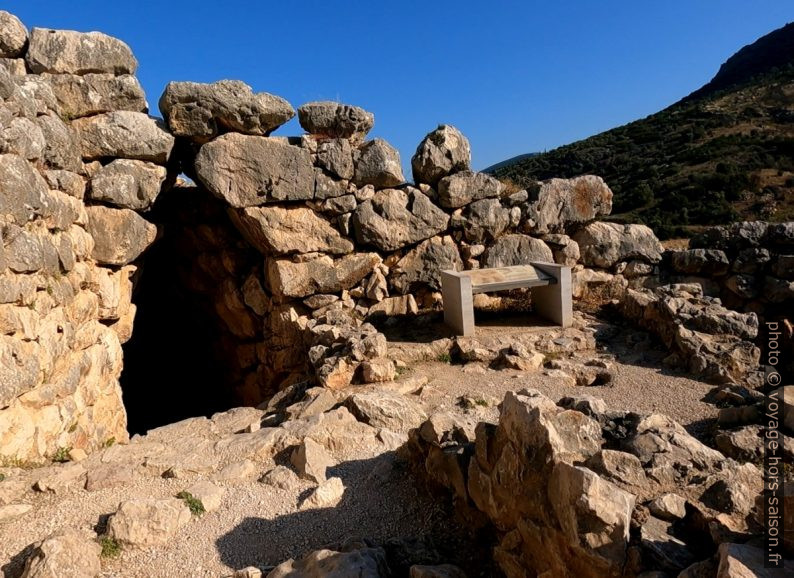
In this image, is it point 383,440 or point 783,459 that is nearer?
point 783,459

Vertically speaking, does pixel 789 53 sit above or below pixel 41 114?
above

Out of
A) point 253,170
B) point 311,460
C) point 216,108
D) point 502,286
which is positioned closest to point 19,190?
point 216,108

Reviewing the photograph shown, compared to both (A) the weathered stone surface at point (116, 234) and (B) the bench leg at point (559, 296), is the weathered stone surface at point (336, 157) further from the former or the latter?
(B) the bench leg at point (559, 296)

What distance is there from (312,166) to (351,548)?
7.44 m

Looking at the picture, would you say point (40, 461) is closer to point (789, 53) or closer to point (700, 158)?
point (700, 158)

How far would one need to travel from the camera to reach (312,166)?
973 cm

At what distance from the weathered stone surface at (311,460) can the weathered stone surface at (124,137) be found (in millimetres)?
6171

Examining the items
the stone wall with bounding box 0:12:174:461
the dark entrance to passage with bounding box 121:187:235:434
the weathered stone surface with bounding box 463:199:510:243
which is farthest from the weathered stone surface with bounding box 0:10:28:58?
the weathered stone surface with bounding box 463:199:510:243

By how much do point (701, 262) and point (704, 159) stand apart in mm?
21088

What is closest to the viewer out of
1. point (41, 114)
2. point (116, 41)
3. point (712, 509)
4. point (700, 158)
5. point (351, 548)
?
point (712, 509)

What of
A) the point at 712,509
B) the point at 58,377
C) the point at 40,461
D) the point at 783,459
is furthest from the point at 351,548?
the point at 58,377

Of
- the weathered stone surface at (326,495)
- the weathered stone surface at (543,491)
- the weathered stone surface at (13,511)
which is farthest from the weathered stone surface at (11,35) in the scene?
the weathered stone surface at (543,491)

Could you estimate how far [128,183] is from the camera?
8594 millimetres

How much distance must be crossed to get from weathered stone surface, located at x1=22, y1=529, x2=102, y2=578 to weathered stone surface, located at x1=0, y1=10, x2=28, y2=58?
772 cm
